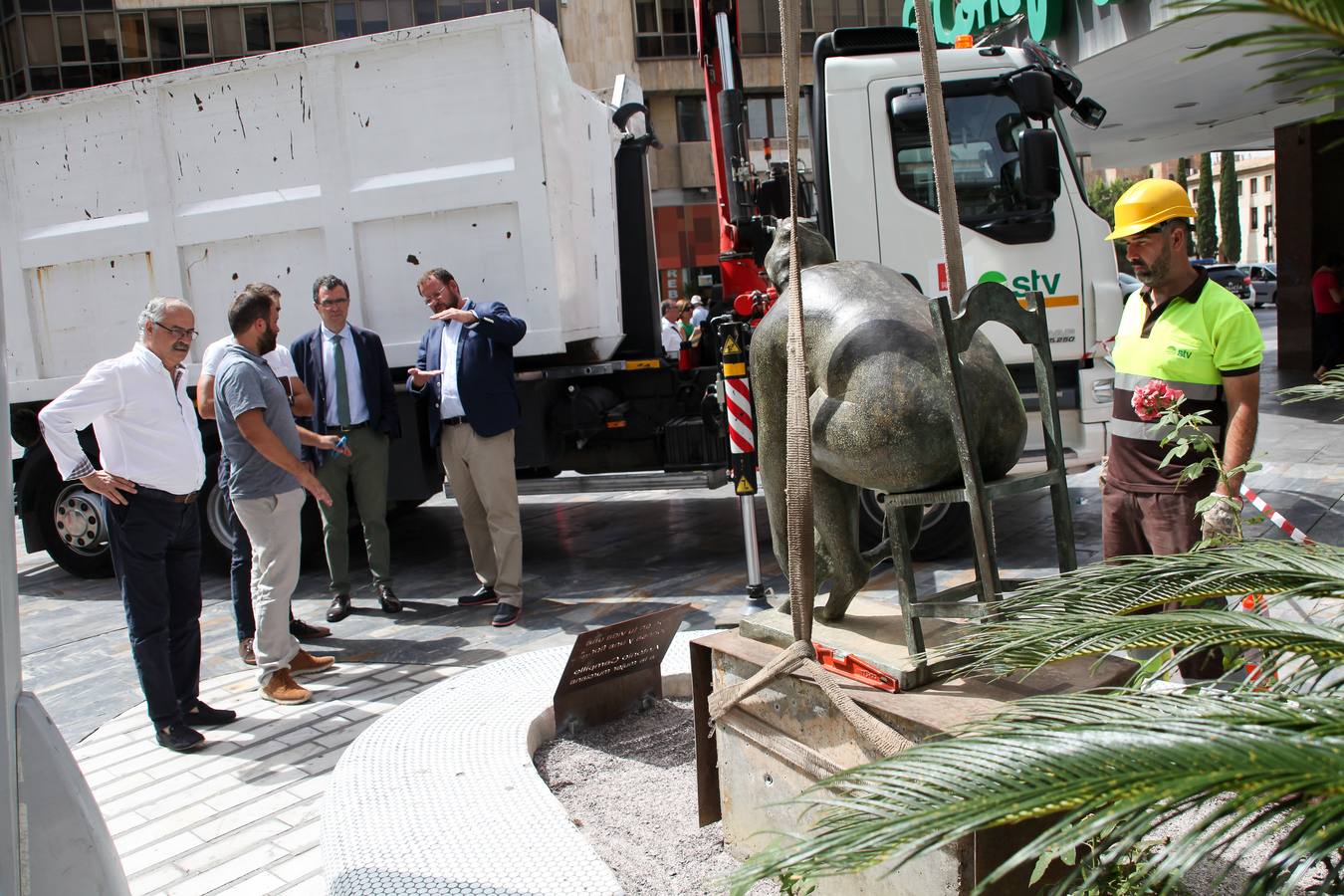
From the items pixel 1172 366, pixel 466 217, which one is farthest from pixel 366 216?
pixel 1172 366

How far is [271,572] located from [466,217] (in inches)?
106

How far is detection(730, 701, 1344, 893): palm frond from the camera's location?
3.24ft

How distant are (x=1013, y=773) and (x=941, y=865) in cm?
131

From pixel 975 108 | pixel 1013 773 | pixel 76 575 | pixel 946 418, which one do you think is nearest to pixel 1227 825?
pixel 1013 773

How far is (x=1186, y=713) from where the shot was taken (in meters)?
1.18

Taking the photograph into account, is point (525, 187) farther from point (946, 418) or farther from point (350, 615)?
point (946, 418)

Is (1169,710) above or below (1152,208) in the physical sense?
below

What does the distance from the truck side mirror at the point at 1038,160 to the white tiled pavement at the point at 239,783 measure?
149 inches

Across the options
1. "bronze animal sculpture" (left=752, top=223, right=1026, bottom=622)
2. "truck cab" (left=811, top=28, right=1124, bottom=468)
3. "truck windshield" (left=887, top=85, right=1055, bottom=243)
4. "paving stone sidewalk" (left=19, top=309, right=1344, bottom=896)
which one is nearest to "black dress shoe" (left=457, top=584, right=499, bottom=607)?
"paving stone sidewalk" (left=19, top=309, right=1344, bottom=896)

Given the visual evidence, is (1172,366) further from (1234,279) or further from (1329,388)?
(1234,279)

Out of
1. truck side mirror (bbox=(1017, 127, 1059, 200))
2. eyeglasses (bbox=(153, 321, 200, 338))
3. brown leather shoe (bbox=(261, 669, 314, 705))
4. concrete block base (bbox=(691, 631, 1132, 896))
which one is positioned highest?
truck side mirror (bbox=(1017, 127, 1059, 200))

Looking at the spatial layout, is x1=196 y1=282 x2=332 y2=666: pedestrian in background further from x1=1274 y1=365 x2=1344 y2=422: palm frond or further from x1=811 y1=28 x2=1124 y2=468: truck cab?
x1=1274 y1=365 x2=1344 y2=422: palm frond

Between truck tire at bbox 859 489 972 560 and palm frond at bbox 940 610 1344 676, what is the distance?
4568mm

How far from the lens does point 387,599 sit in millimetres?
6359
